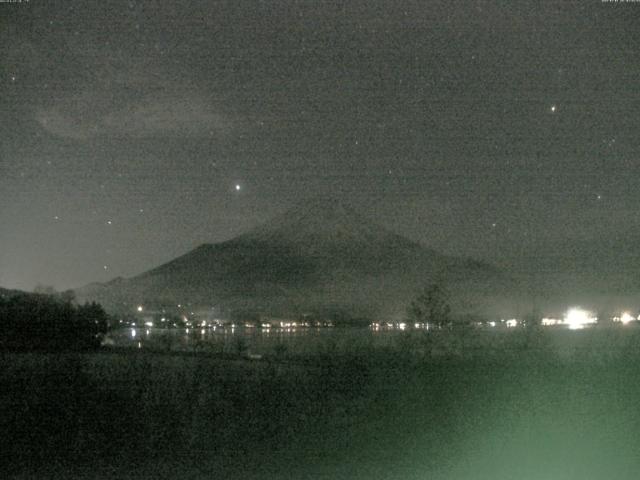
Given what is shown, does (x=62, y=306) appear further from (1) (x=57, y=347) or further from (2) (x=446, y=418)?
(2) (x=446, y=418)

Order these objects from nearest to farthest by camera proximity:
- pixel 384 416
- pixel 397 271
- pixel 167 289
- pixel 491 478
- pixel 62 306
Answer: pixel 491 478 → pixel 384 416 → pixel 62 306 → pixel 397 271 → pixel 167 289

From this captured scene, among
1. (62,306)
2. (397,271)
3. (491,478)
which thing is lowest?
(491,478)

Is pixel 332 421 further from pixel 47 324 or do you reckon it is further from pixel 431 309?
pixel 47 324

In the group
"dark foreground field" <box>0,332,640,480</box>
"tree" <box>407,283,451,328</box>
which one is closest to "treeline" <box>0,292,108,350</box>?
"tree" <box>407,283,451,328</box>

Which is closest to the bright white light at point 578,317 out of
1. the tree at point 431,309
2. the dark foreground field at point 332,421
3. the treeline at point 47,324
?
the tree at point 431,309

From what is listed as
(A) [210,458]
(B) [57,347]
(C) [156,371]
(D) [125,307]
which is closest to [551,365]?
(C) [156,371]

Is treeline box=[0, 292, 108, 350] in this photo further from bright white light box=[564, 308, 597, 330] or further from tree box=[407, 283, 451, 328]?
bright white light box=[564, 308, 597, 330]
